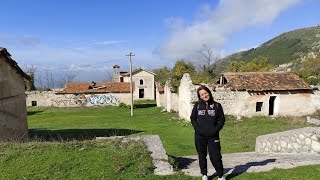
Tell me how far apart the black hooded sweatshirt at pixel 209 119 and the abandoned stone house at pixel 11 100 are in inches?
431

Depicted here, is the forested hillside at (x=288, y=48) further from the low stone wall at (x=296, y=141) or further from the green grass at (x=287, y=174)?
the green grass at (x=287, y=174)

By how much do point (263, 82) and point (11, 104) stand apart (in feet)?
68.1

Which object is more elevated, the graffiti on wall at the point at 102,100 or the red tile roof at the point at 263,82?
the red tile roof at the point at 263,82

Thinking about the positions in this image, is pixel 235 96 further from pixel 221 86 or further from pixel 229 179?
pixel 229 179

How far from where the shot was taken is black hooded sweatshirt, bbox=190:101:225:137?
6766 millimetres

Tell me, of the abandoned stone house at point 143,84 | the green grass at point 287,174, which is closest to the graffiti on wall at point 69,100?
the abandoned stone house at point 143,84

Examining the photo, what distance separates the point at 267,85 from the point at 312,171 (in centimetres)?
2073

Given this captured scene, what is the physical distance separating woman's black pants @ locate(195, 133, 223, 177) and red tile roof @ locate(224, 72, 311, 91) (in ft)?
66.4

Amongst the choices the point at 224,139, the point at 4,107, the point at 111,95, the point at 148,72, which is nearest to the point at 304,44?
the point at 148,72

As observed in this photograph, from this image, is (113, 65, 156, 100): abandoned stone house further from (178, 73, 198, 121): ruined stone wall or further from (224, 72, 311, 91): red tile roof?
(224, 72, 311, 91): red tile roof

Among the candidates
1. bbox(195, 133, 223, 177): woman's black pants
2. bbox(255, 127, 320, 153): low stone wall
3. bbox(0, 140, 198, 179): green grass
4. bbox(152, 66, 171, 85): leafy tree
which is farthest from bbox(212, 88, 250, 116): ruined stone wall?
bbox(152, 66, 171, 85): leafy tree

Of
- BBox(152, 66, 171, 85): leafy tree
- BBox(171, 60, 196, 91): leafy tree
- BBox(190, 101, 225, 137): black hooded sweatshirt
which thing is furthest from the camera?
BBox(152, 66, 171, 85): leafy tree

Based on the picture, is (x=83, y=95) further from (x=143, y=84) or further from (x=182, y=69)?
(x=182, y=69)

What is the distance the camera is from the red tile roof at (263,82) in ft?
87.1
